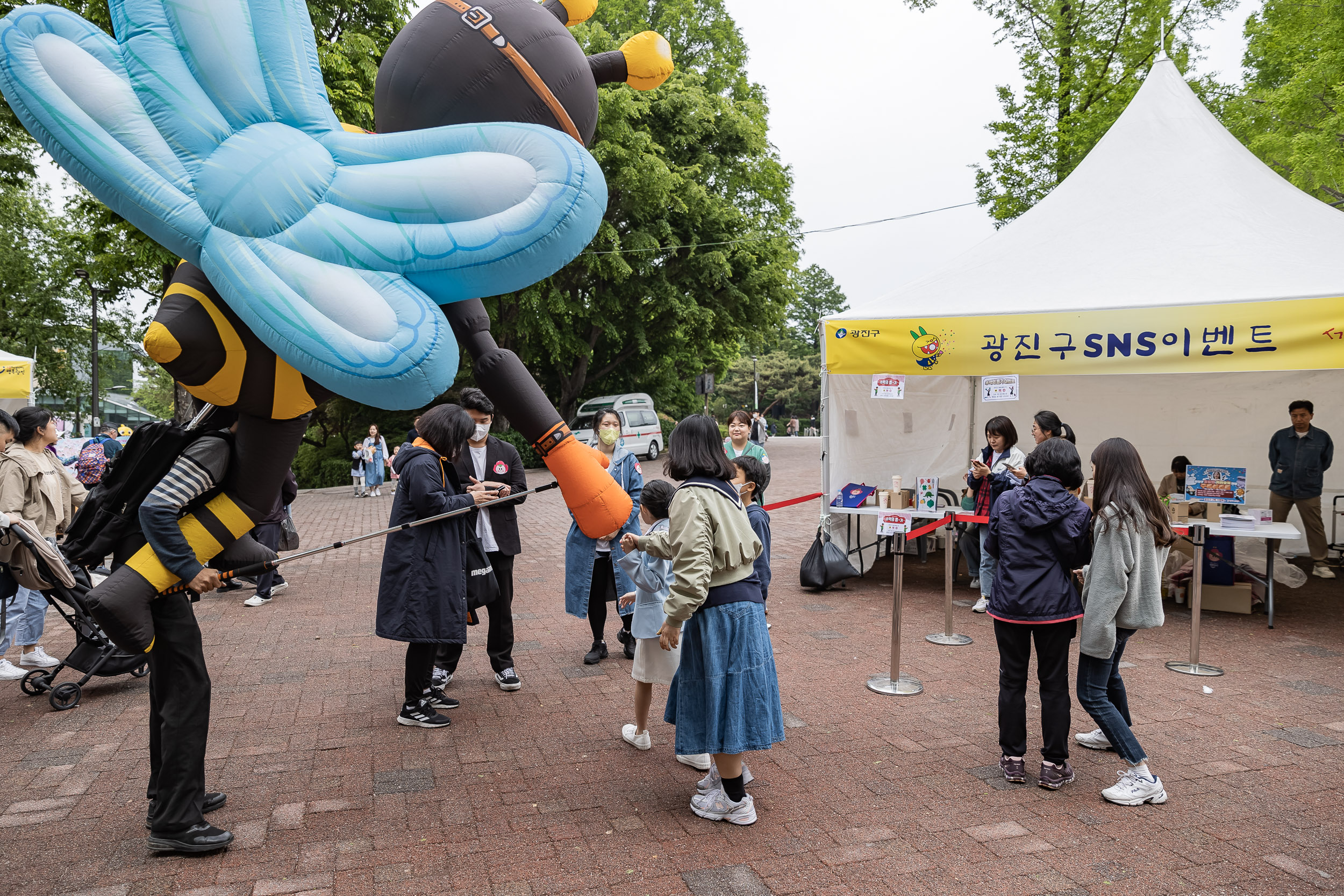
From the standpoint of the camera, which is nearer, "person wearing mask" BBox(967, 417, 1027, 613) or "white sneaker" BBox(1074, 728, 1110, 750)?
"white sneaker" BBox(1074, 728, 1110, 750)

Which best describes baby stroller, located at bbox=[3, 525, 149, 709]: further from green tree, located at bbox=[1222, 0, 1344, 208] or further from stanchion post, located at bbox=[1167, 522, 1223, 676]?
green tree, located at bbox=[1222, 0, 1344, 208]

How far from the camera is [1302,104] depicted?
13.6m

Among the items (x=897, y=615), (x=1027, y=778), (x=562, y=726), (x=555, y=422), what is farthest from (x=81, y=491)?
(x=1027, y=778)

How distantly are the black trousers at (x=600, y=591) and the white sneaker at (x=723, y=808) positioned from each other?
7.17ft

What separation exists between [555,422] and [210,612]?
233 inches

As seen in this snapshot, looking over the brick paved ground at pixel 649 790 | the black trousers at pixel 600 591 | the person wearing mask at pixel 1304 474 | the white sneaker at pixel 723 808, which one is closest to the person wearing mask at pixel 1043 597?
the brick paved ground at pixel 649 790


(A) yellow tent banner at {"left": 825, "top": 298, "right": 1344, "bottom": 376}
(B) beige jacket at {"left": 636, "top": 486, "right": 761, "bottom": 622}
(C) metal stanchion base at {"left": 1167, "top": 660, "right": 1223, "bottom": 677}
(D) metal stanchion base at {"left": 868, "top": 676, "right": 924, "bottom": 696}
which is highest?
(A) yellow tent banner at {"left": 825, "top": 298, "right": 1344, "bottom": 376}

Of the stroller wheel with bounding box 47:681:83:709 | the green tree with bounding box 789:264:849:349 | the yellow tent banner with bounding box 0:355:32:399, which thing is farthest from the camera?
the green tree with bounding box 789:264:849:349

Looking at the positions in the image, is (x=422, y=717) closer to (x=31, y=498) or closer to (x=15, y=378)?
(x=31, y=498)

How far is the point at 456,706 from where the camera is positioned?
4.95 m

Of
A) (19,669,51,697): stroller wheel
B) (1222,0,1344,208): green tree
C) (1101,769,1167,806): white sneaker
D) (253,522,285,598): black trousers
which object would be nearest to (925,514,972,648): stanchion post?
(1101,769,1167,806): white sneaker

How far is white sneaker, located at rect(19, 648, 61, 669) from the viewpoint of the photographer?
571cm

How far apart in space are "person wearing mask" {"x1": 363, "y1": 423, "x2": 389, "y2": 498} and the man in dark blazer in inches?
521

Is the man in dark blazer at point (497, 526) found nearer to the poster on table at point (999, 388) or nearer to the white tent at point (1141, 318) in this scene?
the white tent at point (1141, 318)
